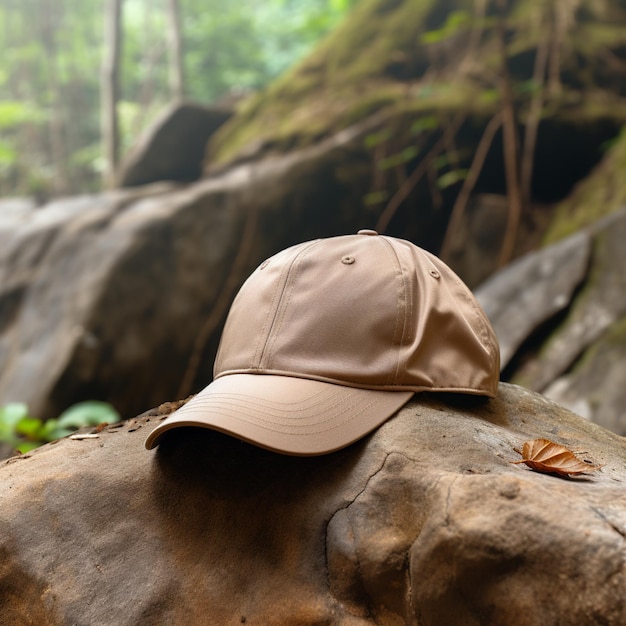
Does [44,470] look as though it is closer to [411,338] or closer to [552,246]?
[411,338]

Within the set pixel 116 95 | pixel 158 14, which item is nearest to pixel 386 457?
pixel 116 95

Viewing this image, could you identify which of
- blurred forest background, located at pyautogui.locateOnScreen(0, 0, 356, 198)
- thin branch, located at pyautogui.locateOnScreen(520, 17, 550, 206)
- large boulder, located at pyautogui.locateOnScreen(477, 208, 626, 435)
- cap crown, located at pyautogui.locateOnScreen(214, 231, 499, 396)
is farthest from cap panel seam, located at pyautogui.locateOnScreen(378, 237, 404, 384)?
blurred forest background, located at pyautogui.locateOnScreen(0, 0, 356, 198)

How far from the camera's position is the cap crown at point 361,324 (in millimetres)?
1486

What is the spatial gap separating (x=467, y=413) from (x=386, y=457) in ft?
1.18

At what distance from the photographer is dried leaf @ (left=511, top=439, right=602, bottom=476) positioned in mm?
1348

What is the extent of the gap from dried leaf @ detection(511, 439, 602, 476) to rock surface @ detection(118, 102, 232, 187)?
6900mm

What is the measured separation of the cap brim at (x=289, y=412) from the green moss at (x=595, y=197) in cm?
436

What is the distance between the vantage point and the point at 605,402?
12.0ft

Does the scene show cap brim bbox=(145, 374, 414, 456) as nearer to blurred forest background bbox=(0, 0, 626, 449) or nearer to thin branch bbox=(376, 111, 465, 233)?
blurred forest background bbox=(0, 0, 626, 449)

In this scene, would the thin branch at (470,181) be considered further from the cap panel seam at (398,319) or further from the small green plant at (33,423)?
the cap panel seam at (398,319)

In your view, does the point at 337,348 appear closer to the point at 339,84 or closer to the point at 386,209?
the point at 386,209

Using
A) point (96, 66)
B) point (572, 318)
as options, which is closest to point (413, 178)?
point (572, 318)

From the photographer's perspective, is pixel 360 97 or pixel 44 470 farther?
pixel 360 97

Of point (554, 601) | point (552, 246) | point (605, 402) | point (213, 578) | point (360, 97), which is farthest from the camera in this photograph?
point (360, 97)
